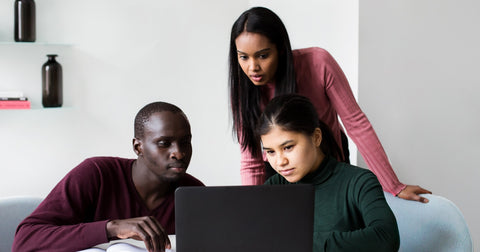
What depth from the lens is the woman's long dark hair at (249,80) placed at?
1.57m

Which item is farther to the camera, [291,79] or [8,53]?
[8,53]

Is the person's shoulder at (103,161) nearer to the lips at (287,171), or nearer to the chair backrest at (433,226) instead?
the lips at (287,171)

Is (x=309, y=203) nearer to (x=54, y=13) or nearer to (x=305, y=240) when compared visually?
(x=305, y=240)

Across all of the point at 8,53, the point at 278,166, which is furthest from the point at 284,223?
the point at 8,53

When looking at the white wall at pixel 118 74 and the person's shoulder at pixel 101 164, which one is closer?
the person's shoulder at pixel 101 164

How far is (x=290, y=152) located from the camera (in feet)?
4.34

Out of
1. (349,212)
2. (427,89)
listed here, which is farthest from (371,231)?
(427,89)

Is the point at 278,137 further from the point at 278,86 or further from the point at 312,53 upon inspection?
the point at 312,53

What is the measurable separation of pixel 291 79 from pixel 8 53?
1.81m

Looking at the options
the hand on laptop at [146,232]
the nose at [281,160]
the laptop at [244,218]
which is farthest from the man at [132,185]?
the laptop at [244,218]

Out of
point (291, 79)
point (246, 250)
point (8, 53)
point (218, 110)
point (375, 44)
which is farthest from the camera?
point (218, 110)

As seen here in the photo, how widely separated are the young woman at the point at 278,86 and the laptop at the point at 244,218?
2.18ft

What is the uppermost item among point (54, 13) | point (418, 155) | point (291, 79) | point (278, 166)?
point (54, 13)

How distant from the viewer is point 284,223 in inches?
36.1
